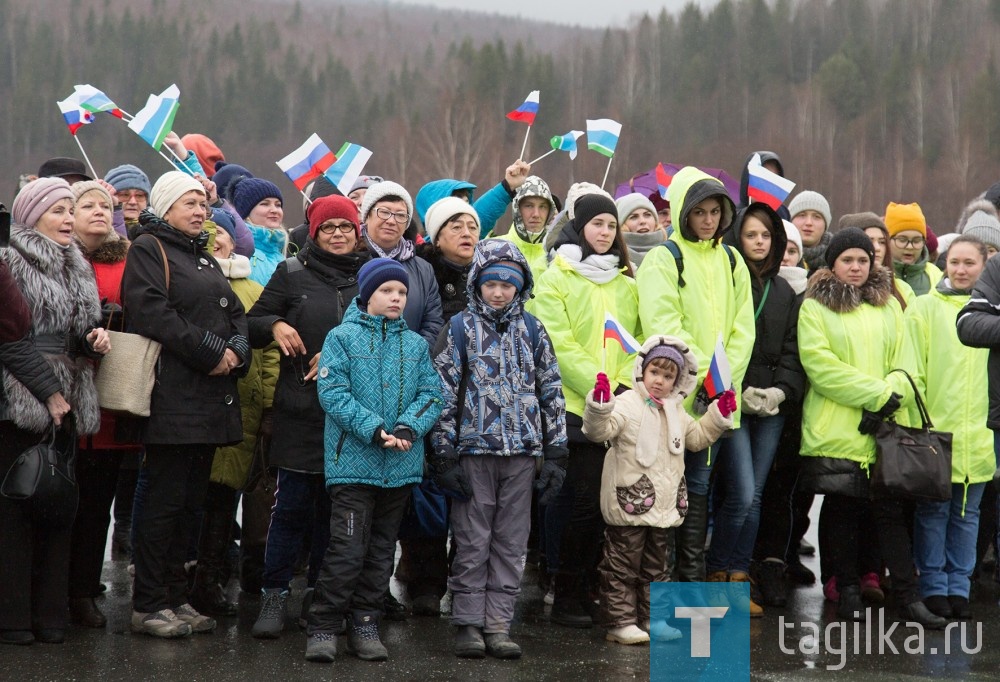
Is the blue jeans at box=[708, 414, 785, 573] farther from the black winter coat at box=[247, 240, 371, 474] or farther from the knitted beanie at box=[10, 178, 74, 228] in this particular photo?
the knitted beanie at box=[10, 178, 74, 228]

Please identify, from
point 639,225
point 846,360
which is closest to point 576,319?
point 846,360

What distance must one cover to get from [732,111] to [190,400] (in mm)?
42558

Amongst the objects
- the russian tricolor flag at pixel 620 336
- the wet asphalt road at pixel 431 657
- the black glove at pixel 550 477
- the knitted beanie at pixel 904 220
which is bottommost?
the wet asphalt road at pixel 431 657

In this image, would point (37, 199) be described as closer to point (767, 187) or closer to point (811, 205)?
point (767, 187)

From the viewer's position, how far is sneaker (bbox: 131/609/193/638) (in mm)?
6098

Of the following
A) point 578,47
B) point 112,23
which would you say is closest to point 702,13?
point 578,47

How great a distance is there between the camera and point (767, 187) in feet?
27.8

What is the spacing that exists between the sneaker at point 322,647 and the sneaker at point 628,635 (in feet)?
4.72

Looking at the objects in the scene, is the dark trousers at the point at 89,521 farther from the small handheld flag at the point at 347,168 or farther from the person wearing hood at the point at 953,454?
the person wearing hood at the point at 953,454

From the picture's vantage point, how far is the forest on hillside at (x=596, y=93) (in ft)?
129

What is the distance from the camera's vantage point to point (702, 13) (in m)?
52.5

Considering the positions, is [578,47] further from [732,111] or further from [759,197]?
[759,197]

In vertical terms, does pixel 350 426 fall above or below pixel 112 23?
below

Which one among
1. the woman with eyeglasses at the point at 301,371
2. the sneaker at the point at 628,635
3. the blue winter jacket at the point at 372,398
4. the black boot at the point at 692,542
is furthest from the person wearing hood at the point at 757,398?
the woman with eyeglasses at the point at 301,371
